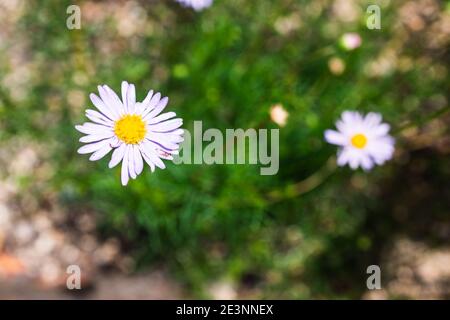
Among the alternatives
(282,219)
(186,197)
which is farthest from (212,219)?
(282,219)

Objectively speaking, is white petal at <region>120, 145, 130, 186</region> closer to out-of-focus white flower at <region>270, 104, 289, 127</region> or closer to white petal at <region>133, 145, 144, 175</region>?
white petal at <region>133, 145, 144, 175</region>

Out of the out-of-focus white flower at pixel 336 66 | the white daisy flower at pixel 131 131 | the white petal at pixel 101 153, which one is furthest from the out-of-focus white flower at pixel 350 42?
the white petal at pixel 101 153

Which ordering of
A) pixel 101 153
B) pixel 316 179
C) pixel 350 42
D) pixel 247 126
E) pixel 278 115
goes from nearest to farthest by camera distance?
1. pixel 101 153
2. pixel 278 115
3. pixel 350 42
4. pixel 247 126
5. pixel 316 179

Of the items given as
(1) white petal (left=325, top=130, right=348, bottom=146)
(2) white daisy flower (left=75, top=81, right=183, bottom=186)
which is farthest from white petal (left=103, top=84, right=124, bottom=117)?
(1) white petal (left=325, top=130, right=348, bottom=146)

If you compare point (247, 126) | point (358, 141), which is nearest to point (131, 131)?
point (247, 126)

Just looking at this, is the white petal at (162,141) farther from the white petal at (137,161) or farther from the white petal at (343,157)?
the white petal at (343,157)

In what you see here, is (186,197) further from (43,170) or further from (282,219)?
(43,170)

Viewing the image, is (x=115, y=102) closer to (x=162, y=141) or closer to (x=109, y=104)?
(x=109, y=104)
